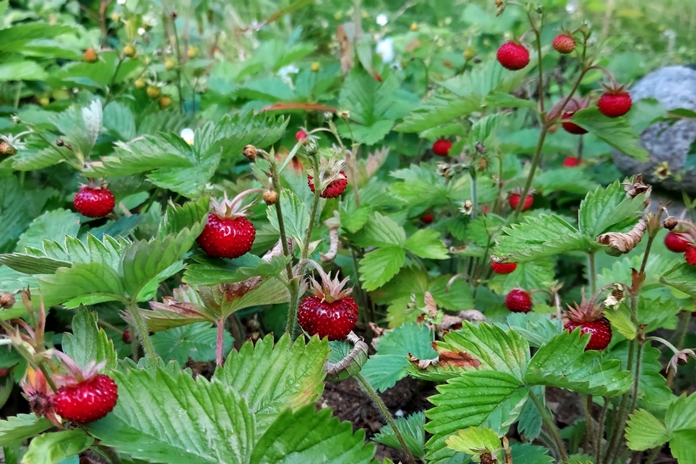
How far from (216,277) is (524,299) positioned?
68 cm

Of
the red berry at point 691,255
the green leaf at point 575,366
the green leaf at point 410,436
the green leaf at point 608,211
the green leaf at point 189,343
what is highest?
the green leaf at point 608,211

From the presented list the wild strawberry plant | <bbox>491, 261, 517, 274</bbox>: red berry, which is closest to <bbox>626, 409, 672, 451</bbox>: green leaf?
the wild strawberry plant

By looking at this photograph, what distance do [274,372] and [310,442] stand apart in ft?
0.55

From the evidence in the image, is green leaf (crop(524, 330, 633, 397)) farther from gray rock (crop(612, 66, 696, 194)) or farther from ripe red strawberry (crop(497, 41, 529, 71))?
gray rock (crop(612, 66, 696, 194))

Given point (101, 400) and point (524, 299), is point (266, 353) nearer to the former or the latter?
point (101, 400)

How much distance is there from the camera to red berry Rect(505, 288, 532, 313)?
119cm

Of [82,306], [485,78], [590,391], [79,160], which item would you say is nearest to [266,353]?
[82,306]

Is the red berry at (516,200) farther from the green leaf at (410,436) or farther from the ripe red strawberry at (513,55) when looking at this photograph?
the green leaf at (410,436)

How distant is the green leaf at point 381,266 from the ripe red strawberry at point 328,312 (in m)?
0.51

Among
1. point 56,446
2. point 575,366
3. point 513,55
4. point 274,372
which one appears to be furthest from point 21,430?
point 513,55

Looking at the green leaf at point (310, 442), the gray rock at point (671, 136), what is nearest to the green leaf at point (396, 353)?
the green leaf at point (310, 442)

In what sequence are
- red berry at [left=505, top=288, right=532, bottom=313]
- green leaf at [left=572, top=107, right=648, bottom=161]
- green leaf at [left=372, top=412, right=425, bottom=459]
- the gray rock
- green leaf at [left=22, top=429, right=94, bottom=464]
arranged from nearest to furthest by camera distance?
green leaf at [left=22, top=429, right=94, bottom=464] < green leaf at [left=372, top=412, right=425, bottom=459] < red berry at [left=505, top=288, right=532, bottom=313] < green leaf at [left=572, top=107, right=648, bottom=161] < the gray rock

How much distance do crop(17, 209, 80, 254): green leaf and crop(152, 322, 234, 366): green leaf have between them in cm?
28

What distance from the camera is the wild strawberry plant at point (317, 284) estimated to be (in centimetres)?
68
